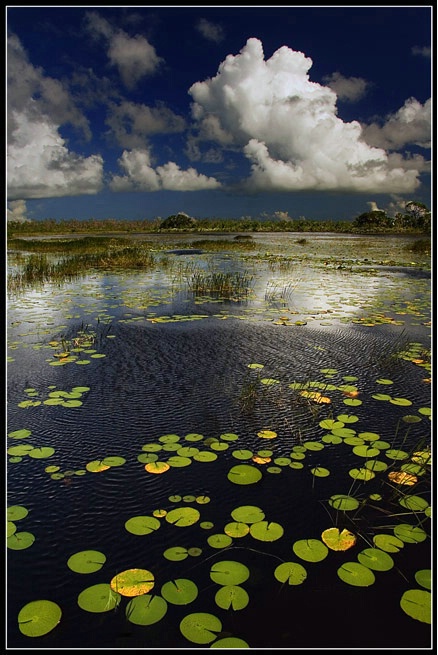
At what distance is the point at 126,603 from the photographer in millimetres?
1778

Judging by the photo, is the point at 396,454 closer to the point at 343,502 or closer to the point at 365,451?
the point at 365,451

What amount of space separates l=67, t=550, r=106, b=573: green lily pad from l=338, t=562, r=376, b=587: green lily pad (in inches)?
45.0

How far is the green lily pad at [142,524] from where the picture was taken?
7.22ft

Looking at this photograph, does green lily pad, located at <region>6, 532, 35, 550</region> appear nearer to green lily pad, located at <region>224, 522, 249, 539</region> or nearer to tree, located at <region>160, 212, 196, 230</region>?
green lily pad, located at <region>224, 522, 249, 539</region>

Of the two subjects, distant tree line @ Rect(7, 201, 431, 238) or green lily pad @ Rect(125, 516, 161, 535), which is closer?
green lily pad @ Rect(125, 516, 161, 535)

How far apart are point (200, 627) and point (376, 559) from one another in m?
0.93

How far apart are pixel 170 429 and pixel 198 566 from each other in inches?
52.9

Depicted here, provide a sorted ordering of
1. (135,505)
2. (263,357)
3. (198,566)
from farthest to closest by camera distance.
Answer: (263,357) → (135,505) → (198,566)

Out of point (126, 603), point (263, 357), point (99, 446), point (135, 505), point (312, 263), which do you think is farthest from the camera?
point (312, 263)

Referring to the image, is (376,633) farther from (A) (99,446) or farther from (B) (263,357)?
(B) (263,357)

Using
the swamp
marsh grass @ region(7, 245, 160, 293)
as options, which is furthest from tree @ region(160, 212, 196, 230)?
the swamp

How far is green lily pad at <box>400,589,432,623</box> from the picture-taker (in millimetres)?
1777

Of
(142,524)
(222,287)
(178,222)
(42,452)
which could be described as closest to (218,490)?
(142,524)

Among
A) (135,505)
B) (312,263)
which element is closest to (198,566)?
(135,505)
